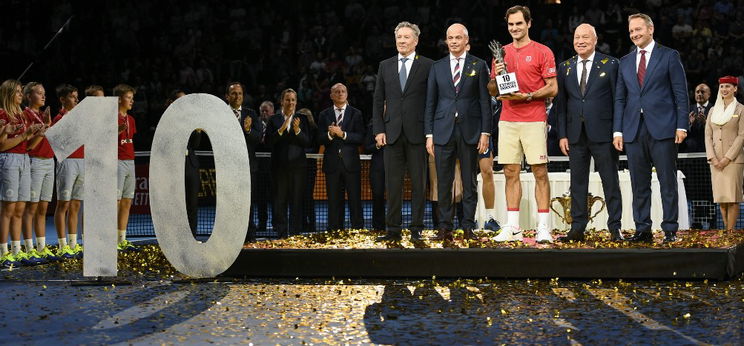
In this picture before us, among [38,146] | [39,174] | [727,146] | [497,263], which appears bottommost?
[497,263]

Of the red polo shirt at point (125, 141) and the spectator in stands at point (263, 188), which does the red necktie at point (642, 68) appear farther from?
the spectator in stands at point (263, 188)

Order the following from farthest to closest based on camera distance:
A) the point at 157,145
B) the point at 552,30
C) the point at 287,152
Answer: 1. the point at 552,30
2. the point at 287,152
3. the point at 157,145

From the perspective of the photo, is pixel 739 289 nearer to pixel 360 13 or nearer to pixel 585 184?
pixel 585 184

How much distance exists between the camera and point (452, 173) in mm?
6910

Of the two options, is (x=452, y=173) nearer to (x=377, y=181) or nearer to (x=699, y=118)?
(x=377, y=181)

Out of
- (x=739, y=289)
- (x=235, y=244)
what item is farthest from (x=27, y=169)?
(x=739, y=289)

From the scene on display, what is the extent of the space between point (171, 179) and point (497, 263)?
2357mm

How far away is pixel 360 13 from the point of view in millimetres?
18734

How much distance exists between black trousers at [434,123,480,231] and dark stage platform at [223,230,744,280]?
0.74m

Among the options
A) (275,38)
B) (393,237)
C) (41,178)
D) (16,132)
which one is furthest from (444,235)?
(275,38)

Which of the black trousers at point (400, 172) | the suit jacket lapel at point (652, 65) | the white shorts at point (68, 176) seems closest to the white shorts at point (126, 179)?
the white shorts at point (68, 176)

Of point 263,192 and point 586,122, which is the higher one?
point 586,122

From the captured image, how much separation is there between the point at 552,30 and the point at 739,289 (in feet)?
38.5

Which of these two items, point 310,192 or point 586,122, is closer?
point 586,122
